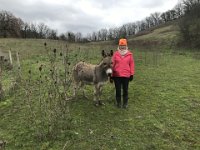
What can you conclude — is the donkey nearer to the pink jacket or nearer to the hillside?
the pink jacket

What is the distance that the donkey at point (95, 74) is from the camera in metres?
10.1

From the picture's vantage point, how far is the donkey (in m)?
10.1

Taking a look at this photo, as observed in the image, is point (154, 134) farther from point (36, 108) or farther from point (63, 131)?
point (36, 108)

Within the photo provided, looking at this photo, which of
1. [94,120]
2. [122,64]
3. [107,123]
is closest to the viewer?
[107,123]

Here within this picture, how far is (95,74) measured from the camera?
10648 mm

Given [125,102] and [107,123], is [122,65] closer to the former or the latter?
[125,102]

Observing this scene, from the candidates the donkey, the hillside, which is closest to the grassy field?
the hillside

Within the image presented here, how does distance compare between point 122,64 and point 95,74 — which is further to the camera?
point 95,74

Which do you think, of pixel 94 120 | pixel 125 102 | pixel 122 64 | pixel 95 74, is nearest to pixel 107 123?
pixel 94 120

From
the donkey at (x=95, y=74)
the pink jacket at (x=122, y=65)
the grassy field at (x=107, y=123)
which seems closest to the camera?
the grassy field at (x=107, y=123)

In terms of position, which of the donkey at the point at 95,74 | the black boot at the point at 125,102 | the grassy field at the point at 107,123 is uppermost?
the donkey at the point at 95,74

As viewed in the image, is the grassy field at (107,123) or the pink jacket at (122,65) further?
the pink jacket at (122,65)

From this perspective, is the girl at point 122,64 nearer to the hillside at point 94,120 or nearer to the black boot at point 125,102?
the black boot at point 125,102

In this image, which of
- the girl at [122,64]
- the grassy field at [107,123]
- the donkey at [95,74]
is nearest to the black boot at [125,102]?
the grassy field at [107,123]
